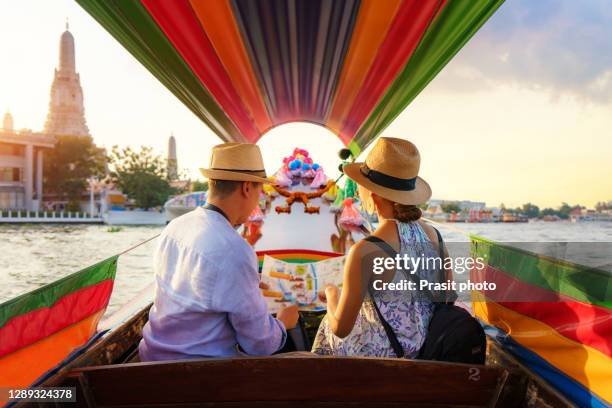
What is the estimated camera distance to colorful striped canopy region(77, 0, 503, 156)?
98.0 inches

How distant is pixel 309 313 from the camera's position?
2.86 m

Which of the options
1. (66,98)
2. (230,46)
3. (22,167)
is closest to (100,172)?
(22,167)

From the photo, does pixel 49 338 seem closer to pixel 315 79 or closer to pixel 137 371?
pixel 137 371

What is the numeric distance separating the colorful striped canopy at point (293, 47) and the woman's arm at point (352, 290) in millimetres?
1518

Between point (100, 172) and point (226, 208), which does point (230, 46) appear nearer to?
point (226, 208)

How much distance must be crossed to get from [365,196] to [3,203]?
124 feet

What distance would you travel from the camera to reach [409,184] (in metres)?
1.63

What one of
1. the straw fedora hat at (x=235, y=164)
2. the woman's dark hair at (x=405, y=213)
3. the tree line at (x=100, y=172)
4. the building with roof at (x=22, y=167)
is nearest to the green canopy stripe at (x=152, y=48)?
the straw fedora hat at (x=235, y=164)

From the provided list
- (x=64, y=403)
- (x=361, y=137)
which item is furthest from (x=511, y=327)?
(x=361, y=137)

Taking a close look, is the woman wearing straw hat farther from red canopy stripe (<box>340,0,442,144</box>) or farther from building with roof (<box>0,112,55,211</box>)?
building with roof (<box>0,112,55,211</box>)

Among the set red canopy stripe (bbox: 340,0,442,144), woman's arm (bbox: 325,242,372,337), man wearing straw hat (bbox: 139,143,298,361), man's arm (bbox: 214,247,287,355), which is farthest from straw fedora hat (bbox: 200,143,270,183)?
red canopy stripe (bbox: 340,0,442,144)

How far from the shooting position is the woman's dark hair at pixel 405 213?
1.56 metres

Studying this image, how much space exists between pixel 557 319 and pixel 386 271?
0.61m

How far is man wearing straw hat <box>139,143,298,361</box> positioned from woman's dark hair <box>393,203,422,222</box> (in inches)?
19.2
